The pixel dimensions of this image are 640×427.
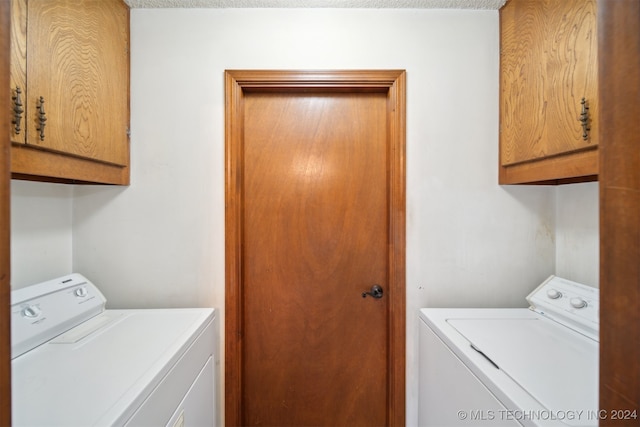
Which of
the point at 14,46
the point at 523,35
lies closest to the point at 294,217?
the point at 14,46

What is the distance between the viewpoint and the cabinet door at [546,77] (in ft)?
3.12

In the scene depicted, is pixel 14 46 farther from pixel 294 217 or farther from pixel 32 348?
pixel 294 217

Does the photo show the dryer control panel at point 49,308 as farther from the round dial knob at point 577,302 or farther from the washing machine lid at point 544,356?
the round dial knob at point 577,302

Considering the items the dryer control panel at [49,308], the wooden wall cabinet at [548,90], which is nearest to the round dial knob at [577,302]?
the wooden wall cabinet at [548,90]

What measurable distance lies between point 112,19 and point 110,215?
942mm

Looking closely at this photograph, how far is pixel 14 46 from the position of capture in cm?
84

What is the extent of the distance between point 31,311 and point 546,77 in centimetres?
225

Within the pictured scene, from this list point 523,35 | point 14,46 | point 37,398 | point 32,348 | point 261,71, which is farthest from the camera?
point 261,71

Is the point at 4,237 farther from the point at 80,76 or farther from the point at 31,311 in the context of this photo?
the point at 80,76

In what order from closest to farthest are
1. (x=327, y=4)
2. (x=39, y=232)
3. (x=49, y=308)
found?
(x=49, y=308), (x=39, y=232), (x=327, y=4)

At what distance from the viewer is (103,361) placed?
2.88ft

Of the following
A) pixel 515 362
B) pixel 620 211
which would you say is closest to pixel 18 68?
pixel 620 211

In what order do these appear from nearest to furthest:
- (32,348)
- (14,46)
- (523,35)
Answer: (14,46) → (32,348) → (523,35)

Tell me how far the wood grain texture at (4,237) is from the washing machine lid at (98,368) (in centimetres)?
43
